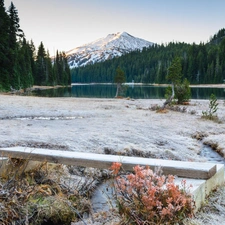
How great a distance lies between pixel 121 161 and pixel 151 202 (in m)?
1.76

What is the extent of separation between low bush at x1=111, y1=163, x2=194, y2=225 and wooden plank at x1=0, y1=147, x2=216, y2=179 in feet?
3.00

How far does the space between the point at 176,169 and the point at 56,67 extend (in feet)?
331

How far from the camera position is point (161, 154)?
8484mm

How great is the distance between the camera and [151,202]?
3.09 m

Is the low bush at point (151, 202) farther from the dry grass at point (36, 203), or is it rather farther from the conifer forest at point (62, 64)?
the conifer forest at point (62, 64)

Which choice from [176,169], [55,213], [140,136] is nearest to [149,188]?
[176,169]

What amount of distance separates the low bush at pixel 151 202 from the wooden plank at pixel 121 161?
0.92 metres

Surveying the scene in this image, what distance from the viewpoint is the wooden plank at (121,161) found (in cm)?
432

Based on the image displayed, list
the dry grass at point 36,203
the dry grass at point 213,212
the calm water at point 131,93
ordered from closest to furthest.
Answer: the dry grass at point 213,212
the dry grass at point 36,203
the calm water at point 131,93

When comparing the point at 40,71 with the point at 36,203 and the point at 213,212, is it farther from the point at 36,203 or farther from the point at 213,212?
the point at 213,212

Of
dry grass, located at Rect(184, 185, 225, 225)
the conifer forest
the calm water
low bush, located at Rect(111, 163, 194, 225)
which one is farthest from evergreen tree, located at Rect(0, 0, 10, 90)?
low bush, located at Rect(111, 163, 194, 225)

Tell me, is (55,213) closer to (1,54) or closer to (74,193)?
(74,193)

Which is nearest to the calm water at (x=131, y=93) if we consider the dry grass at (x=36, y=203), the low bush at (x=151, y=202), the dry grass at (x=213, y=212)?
the dry grass at (x=36, y=203)

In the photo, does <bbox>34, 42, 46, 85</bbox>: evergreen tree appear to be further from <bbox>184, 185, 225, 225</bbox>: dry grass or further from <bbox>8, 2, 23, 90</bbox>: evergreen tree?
<bbox>184, 185, 225, 225</bbox>: dry grass
